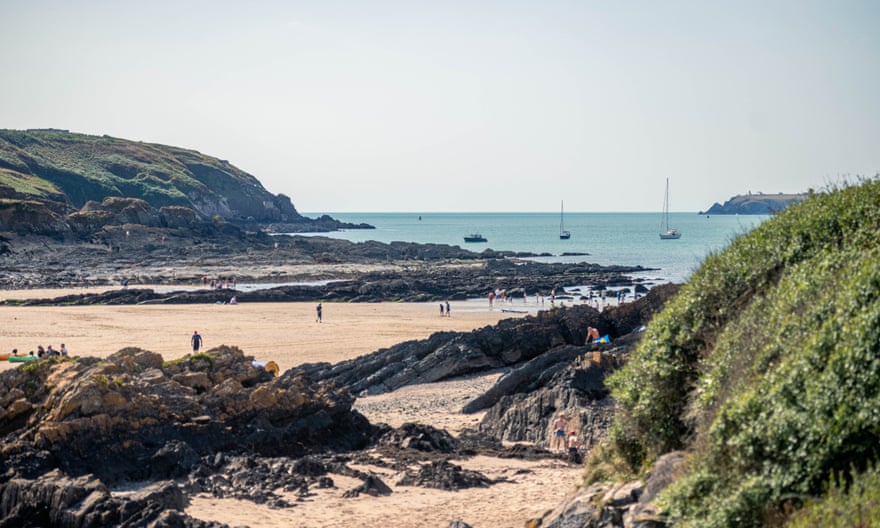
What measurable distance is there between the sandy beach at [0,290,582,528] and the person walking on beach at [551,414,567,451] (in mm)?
1361

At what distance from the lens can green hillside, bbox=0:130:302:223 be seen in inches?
5054

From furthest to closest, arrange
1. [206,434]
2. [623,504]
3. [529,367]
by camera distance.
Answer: [529,367] < [206,434] < [623,504]

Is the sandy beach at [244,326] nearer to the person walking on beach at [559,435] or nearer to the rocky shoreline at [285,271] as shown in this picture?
the rocky shoreline at [285,271]

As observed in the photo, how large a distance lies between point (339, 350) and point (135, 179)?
12030 centimetres

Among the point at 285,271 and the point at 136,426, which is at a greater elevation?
the point at 136,426

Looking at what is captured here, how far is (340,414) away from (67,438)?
6.24m

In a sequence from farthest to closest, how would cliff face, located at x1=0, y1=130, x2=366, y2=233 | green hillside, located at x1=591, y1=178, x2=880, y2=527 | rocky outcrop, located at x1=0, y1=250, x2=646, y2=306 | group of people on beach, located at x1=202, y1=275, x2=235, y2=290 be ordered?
cliff face, located at x1=0, y1=130, x2=366, y2=233
group of people on beach, located at x1=202, y1=275, x2=235, y2=290
rocky outcrop, located at x1=0, y1=250, x2=646, y2=306
green hillside, located at x1=591, y1=178, x2=880, y2=527

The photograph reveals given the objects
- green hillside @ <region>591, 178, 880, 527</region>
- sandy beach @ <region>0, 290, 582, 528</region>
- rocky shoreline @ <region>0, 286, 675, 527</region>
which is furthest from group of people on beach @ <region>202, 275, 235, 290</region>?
green hillside @ <region>591, 178, 880, 527</region>

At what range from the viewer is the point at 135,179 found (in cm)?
14725

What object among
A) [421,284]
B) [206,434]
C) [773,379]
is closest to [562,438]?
[206,434]

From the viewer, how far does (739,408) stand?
8859mm

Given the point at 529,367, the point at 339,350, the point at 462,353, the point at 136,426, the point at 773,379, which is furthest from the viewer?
the point at 339,350

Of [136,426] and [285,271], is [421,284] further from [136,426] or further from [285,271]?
[136,426]

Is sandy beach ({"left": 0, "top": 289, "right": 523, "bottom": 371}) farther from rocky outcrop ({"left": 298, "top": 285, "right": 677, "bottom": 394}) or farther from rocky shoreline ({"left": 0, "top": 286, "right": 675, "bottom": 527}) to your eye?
rocky shoreline ({"left": 0, "top": 286, "right": 675, "bottom": 527})
